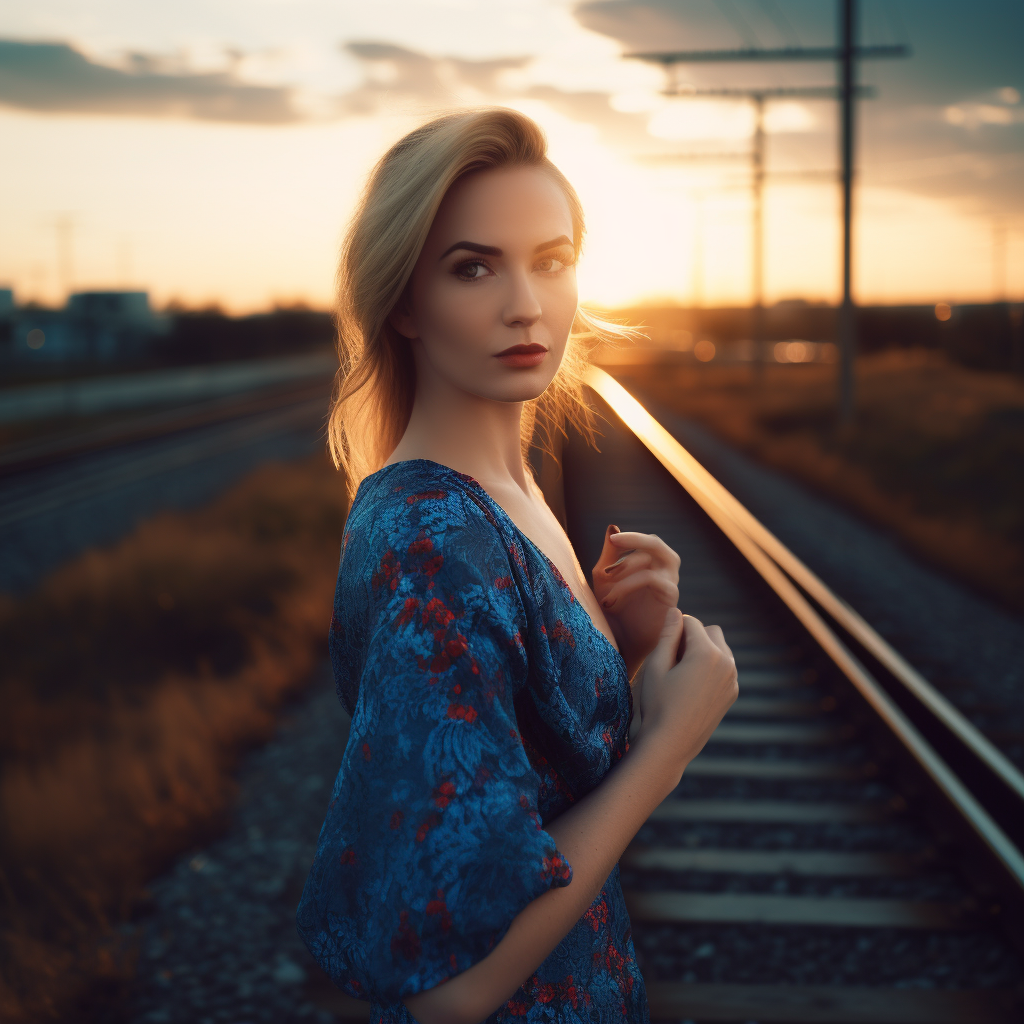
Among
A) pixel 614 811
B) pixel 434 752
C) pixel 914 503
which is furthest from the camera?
pixel 914 503

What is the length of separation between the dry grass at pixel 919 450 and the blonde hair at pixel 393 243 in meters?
7.80

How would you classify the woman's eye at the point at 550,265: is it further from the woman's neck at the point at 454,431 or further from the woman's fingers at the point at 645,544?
the woman's fingers at the point at 645,544

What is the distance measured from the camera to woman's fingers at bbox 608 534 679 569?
146cm

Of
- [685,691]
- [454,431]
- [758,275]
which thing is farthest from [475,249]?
[758,275]

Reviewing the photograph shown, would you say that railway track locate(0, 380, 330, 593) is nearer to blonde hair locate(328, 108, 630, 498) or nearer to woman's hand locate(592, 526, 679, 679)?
blonde hair locate(328, 108, 630, 498)

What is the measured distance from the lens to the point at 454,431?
1.35 metres

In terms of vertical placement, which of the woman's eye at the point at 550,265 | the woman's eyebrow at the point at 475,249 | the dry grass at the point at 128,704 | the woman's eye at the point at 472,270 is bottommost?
the dry grass at the point at 128,704

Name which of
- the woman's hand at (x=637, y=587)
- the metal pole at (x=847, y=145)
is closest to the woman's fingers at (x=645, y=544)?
the woman's hand at (x=637, y=587)

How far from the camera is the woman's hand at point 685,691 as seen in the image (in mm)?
1222

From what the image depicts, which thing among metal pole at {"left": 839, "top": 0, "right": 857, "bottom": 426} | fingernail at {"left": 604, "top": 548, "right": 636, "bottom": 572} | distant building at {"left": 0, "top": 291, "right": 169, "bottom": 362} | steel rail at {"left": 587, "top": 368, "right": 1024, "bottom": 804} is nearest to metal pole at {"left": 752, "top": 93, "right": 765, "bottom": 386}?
metal pole at {"left": 839, "top": 0, "right": 857, "bottom": 426}

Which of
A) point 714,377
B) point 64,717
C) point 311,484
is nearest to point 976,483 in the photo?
point 311,484

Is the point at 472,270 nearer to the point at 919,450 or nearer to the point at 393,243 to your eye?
the point at 393,243

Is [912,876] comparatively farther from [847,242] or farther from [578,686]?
[847,242]

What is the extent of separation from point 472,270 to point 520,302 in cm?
8
